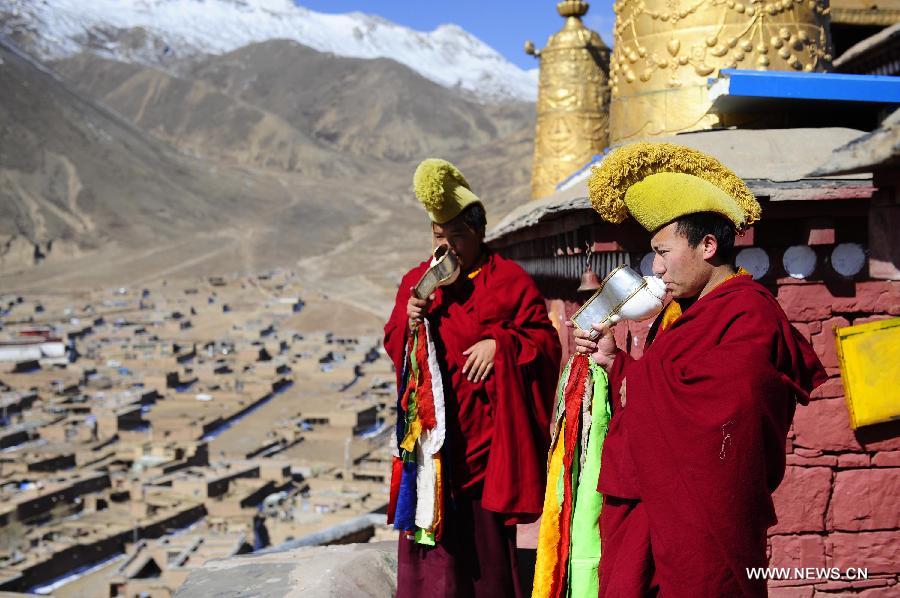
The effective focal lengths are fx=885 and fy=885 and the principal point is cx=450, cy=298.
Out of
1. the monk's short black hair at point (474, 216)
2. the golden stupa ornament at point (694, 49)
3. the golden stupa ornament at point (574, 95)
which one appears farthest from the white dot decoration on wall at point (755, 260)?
the golden stupa ornament at point (574, 95)

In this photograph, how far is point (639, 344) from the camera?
12.0 feet

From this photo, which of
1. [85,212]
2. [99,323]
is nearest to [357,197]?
[85,212]

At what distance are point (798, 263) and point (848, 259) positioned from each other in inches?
7.5

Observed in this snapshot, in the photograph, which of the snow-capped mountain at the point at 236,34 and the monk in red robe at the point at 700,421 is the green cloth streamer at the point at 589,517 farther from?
the snow-capped mountain at the point at 236,34

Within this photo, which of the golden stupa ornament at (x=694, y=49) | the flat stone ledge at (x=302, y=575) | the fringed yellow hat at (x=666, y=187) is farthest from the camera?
the golden stupa ornament at (x=694, y=49)

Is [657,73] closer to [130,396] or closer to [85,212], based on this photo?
[130,396]

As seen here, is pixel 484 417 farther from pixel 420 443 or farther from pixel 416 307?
pixel 416 307

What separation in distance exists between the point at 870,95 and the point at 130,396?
77.9 ft

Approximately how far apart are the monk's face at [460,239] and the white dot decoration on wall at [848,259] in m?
1.50

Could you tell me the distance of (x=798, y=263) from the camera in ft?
11.5

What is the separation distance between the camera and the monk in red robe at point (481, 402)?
2.82 meters

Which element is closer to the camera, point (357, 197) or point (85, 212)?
point (85, 212)

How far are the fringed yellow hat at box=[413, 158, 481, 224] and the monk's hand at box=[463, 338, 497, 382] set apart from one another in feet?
1.42

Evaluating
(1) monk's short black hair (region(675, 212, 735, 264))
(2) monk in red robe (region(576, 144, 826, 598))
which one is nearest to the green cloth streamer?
(2) monk in red robe (region(576, 144, 826, 598))
